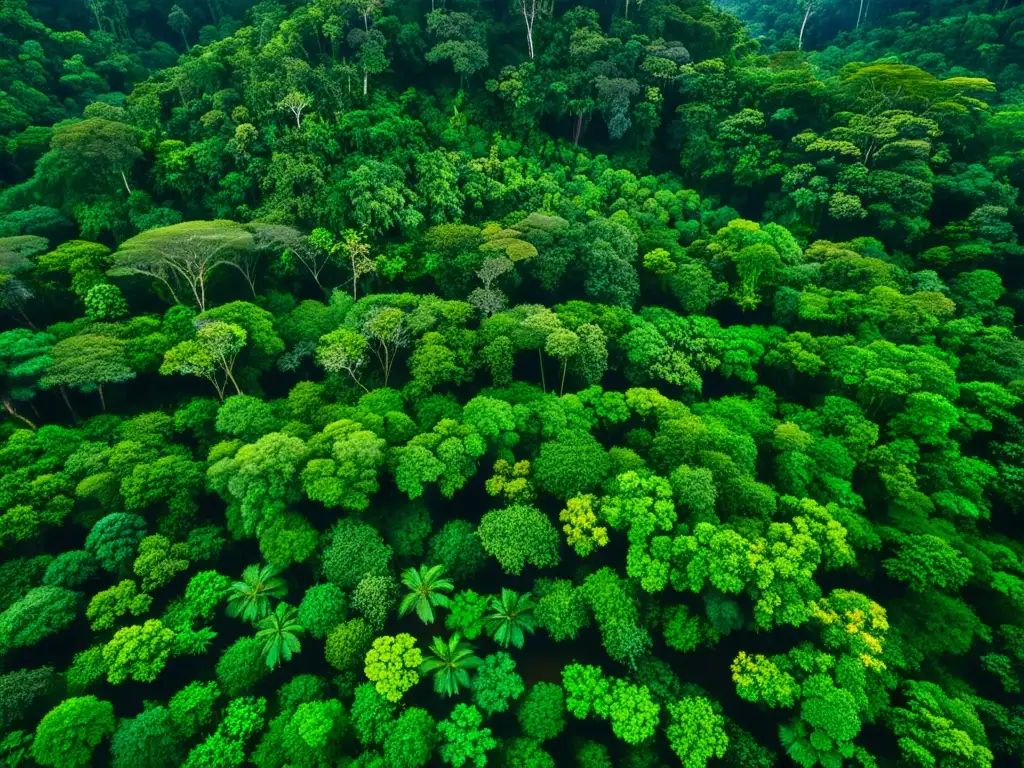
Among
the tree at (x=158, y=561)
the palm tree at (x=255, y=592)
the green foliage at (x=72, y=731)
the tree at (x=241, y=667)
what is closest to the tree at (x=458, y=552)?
the palm tree at (x=255, y=592)

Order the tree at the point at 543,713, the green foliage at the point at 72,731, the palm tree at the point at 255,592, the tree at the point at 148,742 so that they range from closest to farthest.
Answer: the green foliage at the point at 72,731 → the tree at the point at 148,742 → the tree at the point at 543,713 → the palm tree at the point at 255,592

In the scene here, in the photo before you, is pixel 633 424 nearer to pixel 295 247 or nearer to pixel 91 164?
pixel 295 247

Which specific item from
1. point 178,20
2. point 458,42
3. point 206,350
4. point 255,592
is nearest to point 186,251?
point 206,350

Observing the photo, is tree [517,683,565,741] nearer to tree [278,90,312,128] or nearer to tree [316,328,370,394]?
tree [316,328,370,394]

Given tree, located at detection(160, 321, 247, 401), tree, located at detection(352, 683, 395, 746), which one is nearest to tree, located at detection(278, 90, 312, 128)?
tree, located at detection(160, 321, 247, 401)

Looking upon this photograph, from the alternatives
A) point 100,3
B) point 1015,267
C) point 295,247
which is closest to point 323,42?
point 295,247

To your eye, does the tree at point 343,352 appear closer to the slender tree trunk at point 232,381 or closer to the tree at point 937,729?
the slender tree trunk at point 232,381

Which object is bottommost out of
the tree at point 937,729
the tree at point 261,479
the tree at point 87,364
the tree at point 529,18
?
the tree at point 937,729
